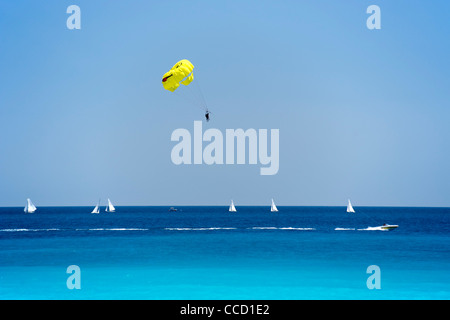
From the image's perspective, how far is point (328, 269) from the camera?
2567 cm

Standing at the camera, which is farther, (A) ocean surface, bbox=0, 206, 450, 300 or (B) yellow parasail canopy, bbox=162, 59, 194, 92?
(B) yellow parasail canopy, bbox=162, 59, 194, 92

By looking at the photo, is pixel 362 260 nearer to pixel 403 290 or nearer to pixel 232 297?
pixel 403 290

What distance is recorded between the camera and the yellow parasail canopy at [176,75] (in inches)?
916

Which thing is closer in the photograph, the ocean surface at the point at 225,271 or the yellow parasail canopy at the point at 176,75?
the ocean surface at the point at 225,271

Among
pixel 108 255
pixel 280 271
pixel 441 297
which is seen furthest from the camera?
pixel 108 255

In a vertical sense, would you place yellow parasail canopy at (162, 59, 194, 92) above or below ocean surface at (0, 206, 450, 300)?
above

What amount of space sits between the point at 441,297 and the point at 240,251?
17.6 m

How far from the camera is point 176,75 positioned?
23266mm

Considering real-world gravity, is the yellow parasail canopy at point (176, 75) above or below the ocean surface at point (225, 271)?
above

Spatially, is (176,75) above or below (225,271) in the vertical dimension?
above

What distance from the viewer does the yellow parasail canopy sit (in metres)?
23.3
